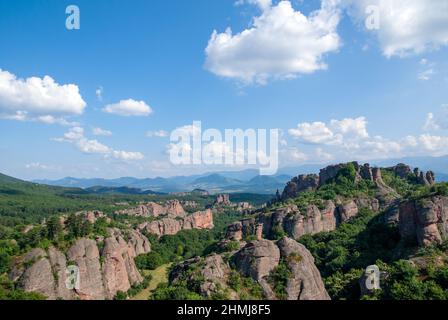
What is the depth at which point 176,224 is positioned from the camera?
111500 mm

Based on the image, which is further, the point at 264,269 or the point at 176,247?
the point at 176,247

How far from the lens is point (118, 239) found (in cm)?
6078

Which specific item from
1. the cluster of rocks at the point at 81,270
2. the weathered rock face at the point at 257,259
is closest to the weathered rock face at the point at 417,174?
the weathered rock face at the point at 257,259

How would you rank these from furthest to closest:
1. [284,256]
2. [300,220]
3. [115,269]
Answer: [300,220]
[115,269]
[284,256]

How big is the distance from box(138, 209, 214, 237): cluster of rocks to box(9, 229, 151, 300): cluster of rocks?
4293cm

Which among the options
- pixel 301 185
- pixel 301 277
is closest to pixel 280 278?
pixel 301 277

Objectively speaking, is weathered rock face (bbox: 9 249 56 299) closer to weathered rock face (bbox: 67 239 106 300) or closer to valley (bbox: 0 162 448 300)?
valley (bbox: 0 162 448 300)

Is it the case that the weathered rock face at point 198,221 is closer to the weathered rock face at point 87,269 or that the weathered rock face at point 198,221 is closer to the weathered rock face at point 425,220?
the weathered rock face at point 87,269

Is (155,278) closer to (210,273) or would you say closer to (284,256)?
(210,273)

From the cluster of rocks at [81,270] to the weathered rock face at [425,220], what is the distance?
3912 cm

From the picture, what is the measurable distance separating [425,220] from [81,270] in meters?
42.2
